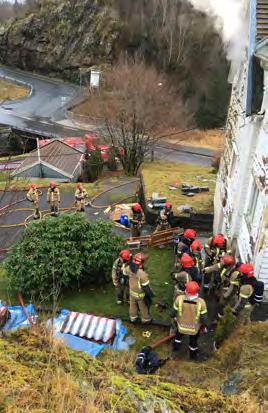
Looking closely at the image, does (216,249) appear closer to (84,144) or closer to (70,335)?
(70,335)

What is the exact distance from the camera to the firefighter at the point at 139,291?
29.3ft

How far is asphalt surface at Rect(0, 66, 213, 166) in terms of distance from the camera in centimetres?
3941

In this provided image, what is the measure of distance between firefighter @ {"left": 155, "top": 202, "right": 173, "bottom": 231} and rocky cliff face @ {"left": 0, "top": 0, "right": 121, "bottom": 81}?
4475 cm

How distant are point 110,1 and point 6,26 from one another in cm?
1645

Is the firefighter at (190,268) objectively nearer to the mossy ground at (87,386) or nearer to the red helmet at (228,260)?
the red helmet at (228,260)

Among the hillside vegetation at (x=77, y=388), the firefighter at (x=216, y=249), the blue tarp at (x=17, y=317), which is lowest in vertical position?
the blue tarp at (x=17, y=317)

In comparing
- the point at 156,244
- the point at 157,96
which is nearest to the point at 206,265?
the point at 156,244

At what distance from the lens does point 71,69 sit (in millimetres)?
55375

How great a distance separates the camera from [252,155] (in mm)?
9844

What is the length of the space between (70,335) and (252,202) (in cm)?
515

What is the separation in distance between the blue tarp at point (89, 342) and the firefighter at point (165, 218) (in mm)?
4758

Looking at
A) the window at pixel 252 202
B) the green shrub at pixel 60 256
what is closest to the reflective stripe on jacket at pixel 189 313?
the window at pixel 252 202

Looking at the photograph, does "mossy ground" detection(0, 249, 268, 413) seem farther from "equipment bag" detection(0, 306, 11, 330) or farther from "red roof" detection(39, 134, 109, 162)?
"red roof" detection(39, 134, 109, 162)

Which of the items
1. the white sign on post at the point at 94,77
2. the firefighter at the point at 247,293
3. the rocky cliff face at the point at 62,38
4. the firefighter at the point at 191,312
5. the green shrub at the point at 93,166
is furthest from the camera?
the rocky cliff face at the point at 62,38
